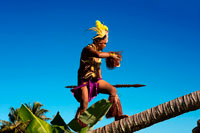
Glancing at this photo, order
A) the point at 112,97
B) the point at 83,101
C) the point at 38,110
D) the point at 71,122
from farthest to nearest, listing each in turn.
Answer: the point at 38,110 → the point at 112,97 → the point at 83,101 → the point at 71,122

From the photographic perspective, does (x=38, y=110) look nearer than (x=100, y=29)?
No

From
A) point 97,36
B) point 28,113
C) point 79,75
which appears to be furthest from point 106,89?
point 28,113

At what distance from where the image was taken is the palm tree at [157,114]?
3475 mm

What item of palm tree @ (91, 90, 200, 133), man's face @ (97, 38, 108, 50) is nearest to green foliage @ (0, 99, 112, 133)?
palm tree @ (91, 90, 200, 133)

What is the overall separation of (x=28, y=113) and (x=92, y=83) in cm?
118

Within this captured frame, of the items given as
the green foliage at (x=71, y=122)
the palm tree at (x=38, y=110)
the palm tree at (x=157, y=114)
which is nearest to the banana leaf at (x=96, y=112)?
the green foliage at (x=71, y=122)

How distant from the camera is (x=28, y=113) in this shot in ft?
11.6

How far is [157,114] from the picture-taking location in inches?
140

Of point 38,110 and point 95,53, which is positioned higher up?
point 38,110

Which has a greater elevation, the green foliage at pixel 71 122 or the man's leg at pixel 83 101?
the man's leg at pixel 83 101

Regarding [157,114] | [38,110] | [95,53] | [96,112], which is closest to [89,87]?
[95,53]

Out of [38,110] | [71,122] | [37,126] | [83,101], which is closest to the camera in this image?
[37,126]

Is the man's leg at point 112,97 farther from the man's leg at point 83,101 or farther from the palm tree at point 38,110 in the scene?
the palm tree at point 38,110

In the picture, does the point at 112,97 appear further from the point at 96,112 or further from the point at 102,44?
the point at 96,112
